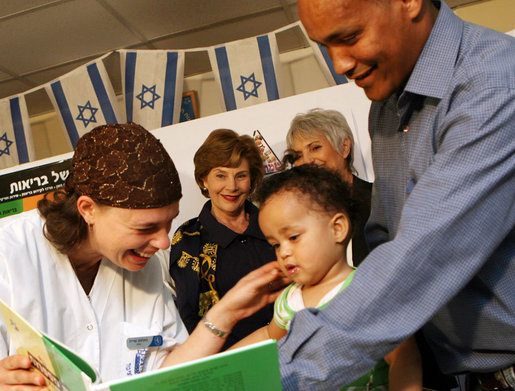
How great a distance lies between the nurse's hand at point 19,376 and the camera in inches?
44.1

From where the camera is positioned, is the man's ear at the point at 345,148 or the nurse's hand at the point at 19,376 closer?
the nurse's hand at the point at 19,376

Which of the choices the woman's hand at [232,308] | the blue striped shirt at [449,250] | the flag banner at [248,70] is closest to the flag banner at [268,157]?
the flag banner at [248,70]

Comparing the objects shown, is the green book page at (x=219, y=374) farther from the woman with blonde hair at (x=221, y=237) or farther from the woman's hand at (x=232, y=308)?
the woman with blonde hair at (x=221, y=237)

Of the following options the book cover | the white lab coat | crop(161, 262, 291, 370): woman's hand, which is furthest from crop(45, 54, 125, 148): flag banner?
the book cover

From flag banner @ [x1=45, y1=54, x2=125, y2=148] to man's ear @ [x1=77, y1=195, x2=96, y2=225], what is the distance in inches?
102

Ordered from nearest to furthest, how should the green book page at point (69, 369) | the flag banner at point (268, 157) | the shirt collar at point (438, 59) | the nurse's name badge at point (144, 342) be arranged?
1. the green book page at point (69, 369)
2. the shirt collar at point (438, 59)
3. the nurse's name badge at point (144, 342)
4. the flag banner at point (268, 157)

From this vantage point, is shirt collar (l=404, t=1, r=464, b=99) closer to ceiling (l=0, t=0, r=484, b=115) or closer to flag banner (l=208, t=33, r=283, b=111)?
flag banner (l=208, t=33, r=283, b=111)

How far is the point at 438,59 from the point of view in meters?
1.11

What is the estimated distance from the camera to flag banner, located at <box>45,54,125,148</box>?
405cm

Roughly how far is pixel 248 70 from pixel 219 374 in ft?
10.8

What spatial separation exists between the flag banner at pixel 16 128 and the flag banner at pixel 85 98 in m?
0.38

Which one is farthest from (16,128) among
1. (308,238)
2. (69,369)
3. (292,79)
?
(69,369)

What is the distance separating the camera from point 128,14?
4168 millimetres

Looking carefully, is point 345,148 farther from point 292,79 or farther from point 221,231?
point 292,79
